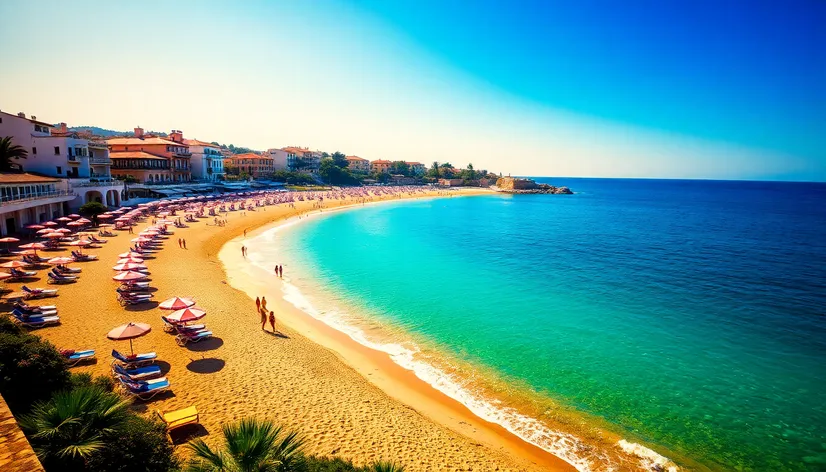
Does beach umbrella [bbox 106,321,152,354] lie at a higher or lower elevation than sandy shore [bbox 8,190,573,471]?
higher

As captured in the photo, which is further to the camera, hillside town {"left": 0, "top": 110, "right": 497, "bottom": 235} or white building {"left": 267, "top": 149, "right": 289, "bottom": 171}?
white building {"left": 267, "top": 149, "right": 289, "bottom": 171}

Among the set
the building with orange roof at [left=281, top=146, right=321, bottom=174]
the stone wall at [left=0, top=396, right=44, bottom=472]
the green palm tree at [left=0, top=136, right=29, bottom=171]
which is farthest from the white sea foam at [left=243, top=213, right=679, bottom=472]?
the building with orange roof at [left=281, top=146, right=321, bottom=174]

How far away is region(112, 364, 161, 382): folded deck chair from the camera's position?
11609 mm

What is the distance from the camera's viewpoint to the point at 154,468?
6.16m

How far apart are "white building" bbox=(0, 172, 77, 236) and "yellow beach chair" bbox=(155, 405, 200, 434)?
30.5 m

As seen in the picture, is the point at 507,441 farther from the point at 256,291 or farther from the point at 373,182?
the point at 373,182

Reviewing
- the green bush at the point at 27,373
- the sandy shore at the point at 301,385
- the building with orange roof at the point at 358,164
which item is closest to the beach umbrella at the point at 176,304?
the sandy shore at the point at 301,385

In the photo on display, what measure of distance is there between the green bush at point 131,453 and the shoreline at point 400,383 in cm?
765

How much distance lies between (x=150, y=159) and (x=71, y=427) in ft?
220

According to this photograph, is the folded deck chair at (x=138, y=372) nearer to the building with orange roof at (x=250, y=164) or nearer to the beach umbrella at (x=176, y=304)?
the beach umbrella at (x=176, y=304)

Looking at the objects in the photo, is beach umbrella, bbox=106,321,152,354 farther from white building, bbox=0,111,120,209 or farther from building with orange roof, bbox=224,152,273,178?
building with orange roof, bbox=224,152,273,178

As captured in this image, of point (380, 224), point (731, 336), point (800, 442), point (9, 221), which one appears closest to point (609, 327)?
point (731, 336)

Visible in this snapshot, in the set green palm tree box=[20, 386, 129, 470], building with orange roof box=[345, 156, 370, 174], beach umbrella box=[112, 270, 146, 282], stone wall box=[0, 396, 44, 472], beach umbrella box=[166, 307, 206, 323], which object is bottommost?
beach umbrella box=[166, 307, 206, 323]

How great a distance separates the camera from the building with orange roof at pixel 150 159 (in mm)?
58969
